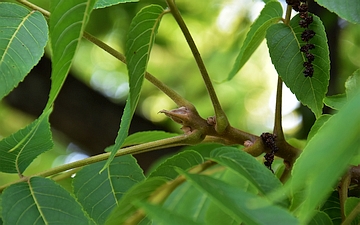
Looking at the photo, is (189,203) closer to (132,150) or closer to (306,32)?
(132,150)

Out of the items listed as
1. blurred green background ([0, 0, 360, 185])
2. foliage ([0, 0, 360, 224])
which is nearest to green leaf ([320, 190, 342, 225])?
foliage ([0, 0, 360, 224])

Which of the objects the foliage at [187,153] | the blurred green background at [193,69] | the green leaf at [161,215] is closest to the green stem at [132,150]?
the foliage at [187,153]

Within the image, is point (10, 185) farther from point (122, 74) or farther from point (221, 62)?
point (122, 74)

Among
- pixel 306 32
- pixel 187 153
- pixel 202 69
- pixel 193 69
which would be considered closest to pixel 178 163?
pixel 187 153

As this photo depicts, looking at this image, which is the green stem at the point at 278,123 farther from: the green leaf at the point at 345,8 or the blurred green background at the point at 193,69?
the blurred green background at the point at 193,69

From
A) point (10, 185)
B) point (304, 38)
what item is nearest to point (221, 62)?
point (304, 38)

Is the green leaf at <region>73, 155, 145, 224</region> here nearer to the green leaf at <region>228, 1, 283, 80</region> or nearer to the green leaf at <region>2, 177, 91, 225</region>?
the green leaf at <region>2, 177, 91, 225</region>
